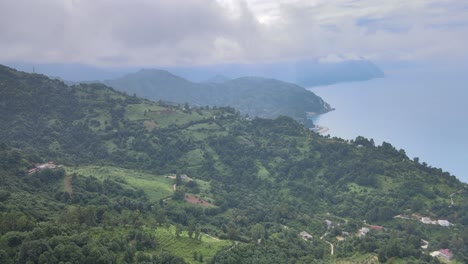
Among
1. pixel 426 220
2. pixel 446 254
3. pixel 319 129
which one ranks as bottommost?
pixel 446 254

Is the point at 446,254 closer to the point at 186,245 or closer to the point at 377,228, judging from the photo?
the point at 377,228

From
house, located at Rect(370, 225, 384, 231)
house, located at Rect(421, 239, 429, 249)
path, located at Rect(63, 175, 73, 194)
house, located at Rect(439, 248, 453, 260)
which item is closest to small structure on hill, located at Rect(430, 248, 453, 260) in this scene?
house, located at Rect(439, 248, 453, 260)

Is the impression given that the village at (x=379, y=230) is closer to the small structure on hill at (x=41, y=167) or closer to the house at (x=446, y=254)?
the house at (x=446, y=254)

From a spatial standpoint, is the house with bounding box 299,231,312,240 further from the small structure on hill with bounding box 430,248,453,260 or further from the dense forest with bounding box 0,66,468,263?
the small structure on hill with bounding box 430,248,453,260

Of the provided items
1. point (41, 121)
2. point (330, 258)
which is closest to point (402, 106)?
point (41, 121)

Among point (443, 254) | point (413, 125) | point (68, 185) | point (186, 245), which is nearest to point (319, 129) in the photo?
point (413, 125)

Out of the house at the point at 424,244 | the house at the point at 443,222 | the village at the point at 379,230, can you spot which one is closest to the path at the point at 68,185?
the village at the point at 379,230
